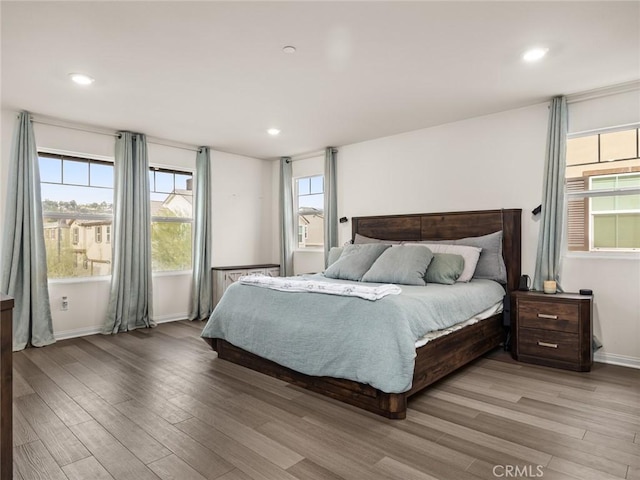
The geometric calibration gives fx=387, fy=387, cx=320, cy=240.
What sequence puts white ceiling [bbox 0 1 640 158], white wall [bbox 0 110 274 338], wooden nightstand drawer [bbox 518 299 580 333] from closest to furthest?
white ceiling [bbox 0 1 640 158], wooden nightstand drawer [bbox 518 299 580 333], white wall [bbox 0 110 274 338]

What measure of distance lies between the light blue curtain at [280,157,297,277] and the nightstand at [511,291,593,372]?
11.3 ft

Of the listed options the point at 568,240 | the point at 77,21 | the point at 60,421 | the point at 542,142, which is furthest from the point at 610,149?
the point at 60,421

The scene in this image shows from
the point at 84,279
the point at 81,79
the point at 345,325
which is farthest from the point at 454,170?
the point at 84,279

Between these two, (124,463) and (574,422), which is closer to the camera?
(124,463)

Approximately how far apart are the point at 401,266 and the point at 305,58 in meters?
1.99

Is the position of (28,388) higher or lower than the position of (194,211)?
lower

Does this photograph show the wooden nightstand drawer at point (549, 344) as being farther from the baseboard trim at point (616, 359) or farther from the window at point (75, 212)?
the window at point (75, 212)

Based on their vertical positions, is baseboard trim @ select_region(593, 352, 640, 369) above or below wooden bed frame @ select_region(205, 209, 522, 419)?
below

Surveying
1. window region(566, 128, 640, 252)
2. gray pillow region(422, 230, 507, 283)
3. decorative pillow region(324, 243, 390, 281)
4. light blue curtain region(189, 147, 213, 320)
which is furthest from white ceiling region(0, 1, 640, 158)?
decorative pillow region(324, 243, 390, 281)

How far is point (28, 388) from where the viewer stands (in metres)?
2.89

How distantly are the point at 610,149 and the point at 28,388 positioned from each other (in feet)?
17.2

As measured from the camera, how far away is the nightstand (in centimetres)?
318

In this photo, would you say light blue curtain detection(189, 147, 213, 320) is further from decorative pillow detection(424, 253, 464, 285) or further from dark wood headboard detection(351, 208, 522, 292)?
decorative pillow detection(424, 253, 464, 285)

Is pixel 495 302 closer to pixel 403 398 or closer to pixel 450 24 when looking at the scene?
pixel 403 398
